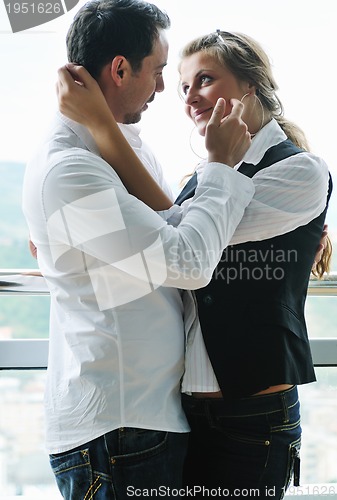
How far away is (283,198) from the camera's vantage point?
132cm

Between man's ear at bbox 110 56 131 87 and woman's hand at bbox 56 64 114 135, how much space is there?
51 millimetres

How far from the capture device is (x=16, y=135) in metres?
2.22

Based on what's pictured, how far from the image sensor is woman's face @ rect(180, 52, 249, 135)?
4.90 ft

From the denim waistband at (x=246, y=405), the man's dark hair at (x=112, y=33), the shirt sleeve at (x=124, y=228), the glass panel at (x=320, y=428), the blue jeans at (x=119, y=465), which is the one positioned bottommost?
the glass panel at (x=320, y=428)

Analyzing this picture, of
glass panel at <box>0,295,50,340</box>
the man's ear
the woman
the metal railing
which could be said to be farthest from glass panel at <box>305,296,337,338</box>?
the man's ear

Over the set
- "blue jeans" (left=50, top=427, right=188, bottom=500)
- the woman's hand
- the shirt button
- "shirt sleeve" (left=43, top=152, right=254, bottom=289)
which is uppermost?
the woman's hand

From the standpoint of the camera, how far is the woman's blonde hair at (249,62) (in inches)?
58.9

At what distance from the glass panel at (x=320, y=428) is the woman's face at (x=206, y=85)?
0.78 metres

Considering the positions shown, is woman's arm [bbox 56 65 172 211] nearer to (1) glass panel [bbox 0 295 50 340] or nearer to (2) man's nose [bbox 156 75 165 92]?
(2) man's nose [bbox 156 75 165 92]

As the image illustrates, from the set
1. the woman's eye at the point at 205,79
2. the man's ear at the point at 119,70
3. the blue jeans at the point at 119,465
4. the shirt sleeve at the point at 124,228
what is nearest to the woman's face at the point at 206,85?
the woman's eye at the point at 205,79

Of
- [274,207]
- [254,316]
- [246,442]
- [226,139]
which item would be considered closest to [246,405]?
[246,442]

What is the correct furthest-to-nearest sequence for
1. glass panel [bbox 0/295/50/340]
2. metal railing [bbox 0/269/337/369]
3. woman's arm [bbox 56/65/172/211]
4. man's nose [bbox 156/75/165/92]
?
glass panel [bbox 0/295/50/340]
metal railing [bbox 0/269/337/369]
man's nose [bbox 156/75/165/92]
woman's arm [bbox 56/65/172/211]

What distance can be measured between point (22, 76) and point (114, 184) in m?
1.28

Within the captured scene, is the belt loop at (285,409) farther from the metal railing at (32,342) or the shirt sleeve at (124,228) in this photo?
the metal railing at (32,342)
